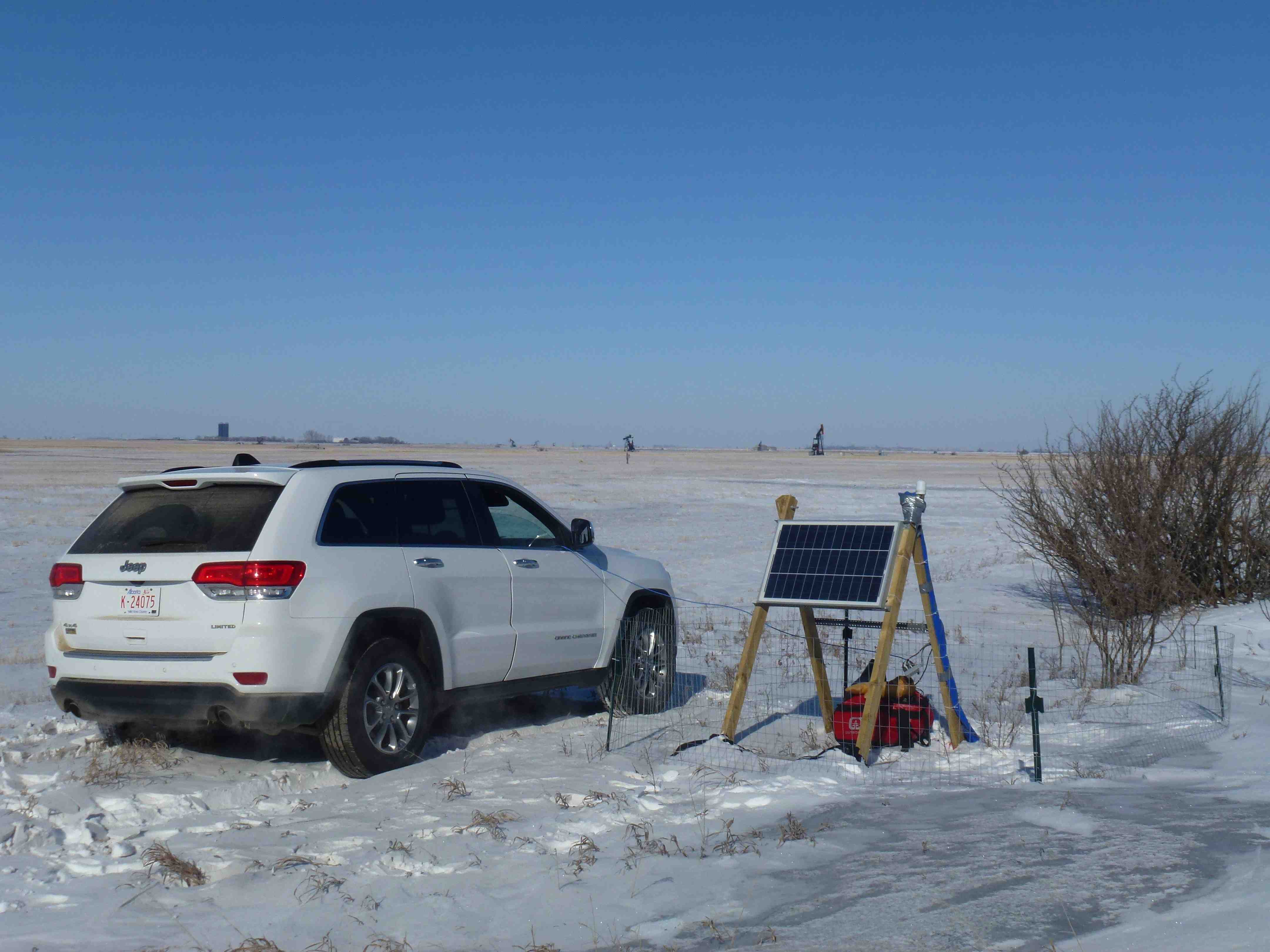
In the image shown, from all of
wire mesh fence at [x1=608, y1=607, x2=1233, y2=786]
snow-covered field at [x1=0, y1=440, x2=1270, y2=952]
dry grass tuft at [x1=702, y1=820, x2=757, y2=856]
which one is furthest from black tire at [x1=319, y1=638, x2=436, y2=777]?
dry grass tuft at [x1=702, y1=820, x2=757, y2=856]

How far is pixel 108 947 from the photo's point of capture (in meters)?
4.25

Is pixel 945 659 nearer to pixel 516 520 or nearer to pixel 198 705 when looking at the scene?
pixel 516 520

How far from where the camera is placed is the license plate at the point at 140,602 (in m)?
6.22

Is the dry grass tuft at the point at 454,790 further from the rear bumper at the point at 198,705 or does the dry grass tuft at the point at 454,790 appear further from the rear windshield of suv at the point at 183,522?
the rear windshield of suv at the point at 183,522

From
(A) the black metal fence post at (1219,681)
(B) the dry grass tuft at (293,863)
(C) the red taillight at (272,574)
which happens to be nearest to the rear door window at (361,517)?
(C) the red taillight at (272,574)

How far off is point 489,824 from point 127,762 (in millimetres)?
2455

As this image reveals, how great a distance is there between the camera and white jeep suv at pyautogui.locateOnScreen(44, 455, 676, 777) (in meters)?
6.09

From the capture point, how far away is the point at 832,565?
7031 mm

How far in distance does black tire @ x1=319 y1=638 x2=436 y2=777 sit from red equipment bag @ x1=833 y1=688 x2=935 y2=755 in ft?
8.62

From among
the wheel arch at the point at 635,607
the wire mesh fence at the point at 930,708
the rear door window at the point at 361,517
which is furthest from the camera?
the wheel arch at the point at 635,607

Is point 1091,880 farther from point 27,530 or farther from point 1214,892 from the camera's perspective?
point 27,530

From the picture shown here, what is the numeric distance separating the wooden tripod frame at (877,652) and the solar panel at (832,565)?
0.09m

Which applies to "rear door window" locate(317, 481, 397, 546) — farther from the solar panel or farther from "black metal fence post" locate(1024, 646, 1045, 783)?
"black metal fence post" locate(1024, 646, 1045, 783)

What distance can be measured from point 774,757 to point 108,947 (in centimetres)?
403
